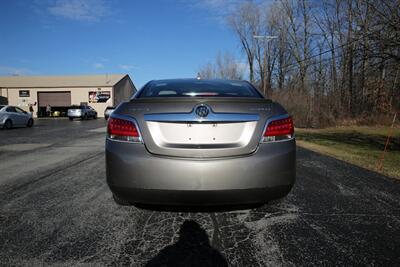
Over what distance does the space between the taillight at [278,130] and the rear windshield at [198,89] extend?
640 millimetres

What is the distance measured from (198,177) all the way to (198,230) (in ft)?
2.48

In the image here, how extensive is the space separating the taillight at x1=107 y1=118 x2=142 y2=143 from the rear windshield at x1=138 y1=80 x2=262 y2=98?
2.15 feet

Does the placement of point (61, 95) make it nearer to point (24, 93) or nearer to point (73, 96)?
point (73, 96)

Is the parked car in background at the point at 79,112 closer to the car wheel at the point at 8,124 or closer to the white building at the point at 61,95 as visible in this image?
the white building at the point at 61,95

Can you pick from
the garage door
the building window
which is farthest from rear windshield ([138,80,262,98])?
the building window

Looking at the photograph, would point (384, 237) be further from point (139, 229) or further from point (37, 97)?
point (37, 97)

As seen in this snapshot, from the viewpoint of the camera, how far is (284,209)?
3312mm

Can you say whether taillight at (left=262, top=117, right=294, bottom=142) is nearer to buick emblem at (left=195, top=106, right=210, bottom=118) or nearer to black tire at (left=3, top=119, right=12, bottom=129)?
buick emblem at (left=195, top=106, right=210, bottom=118)

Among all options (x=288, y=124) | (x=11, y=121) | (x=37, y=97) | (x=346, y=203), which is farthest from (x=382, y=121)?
(x=37, y=97)

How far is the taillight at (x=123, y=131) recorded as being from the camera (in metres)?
2.36

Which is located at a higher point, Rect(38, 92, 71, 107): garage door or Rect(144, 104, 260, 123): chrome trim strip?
Rect(38, 92, 71, 107): garage door

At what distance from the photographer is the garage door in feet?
138

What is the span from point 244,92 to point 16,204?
3.16m

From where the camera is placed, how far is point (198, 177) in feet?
7.36
